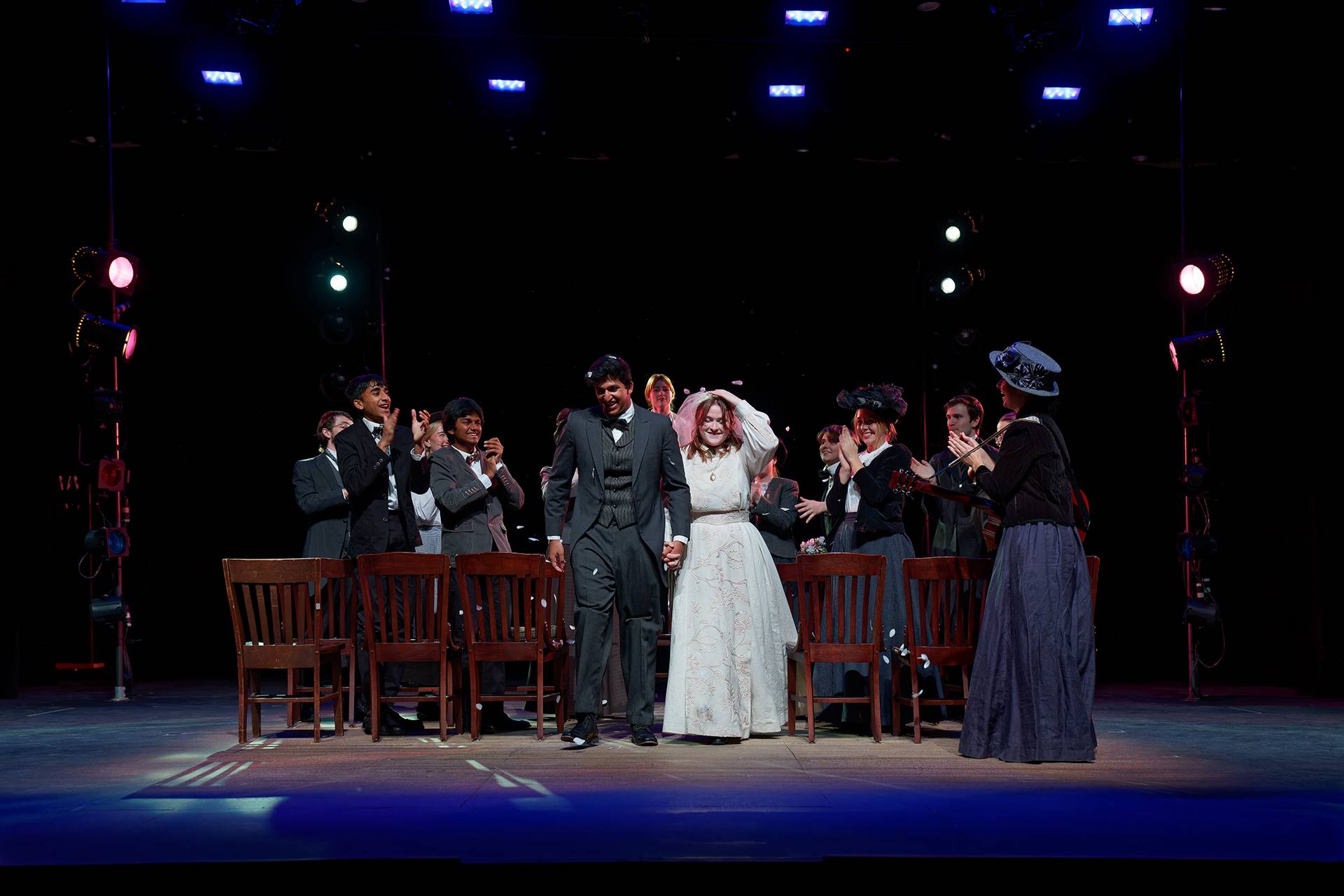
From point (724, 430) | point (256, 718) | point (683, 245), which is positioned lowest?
point (256, 718)

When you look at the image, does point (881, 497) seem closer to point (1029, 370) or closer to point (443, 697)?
point (1029, 370)

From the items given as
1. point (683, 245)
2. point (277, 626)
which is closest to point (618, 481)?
point (277, 626)

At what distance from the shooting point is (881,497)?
19.6 feet

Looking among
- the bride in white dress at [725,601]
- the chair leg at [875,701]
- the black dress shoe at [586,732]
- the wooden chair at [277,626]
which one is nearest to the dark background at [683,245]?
the bride in white dress at [725,601]

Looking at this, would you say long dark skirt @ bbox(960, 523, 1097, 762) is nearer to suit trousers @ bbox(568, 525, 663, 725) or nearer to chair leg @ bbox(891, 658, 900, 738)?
chair leg @ bbox(891, 658, 900, 738)

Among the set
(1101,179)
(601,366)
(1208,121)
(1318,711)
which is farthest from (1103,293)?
(601,366)

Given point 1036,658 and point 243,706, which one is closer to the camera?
point 1036,658

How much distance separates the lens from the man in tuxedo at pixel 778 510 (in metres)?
6.70

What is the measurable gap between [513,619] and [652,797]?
1613 millimetres

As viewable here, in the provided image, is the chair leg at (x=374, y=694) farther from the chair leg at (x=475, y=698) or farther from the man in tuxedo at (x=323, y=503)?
the man in tuxedo at (x=323, y=503)

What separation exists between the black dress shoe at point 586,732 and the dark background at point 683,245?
379 cm

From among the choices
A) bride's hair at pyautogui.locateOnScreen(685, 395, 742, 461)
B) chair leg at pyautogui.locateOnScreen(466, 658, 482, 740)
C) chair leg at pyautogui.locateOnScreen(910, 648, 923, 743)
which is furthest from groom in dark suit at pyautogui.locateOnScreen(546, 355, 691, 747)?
chair leg at pyautogui.locateOnScreen(910, 648, 923, 743)

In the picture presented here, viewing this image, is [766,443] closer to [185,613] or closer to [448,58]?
[448,58]

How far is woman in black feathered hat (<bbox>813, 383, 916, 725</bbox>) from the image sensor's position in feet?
19.8
